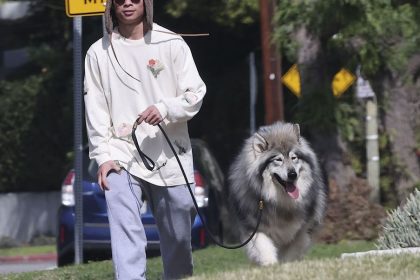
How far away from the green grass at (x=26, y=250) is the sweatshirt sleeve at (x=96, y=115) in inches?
587

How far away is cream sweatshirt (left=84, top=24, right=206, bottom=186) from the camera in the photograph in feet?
23.6

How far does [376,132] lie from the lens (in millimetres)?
20234

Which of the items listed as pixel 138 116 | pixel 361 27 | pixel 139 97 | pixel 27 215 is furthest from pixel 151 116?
pixel 27 215

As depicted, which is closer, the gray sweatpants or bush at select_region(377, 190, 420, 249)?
the gray sweatpants

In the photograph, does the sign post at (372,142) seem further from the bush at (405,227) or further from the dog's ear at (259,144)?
the bush at (405,227)

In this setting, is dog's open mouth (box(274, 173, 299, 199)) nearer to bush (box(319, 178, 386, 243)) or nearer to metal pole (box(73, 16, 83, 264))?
metal pole (box(73, 16, 83, 264))

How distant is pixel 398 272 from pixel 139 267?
155cm

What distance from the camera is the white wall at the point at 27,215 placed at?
942 inches

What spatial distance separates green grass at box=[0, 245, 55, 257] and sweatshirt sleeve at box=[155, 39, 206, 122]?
15028mm

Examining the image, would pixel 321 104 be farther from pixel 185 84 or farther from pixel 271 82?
pixel 185 84

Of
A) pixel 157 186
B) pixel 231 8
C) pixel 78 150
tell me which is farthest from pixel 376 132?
pixel 157 186

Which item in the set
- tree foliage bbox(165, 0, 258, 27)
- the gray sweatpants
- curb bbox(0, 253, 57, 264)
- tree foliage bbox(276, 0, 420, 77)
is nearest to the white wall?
curb bbox(0, 253, 57, 264)

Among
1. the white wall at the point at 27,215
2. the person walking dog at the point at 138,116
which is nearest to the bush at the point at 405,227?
the person walking dog at the point at 138,116

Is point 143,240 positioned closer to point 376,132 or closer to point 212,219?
point 212,219
